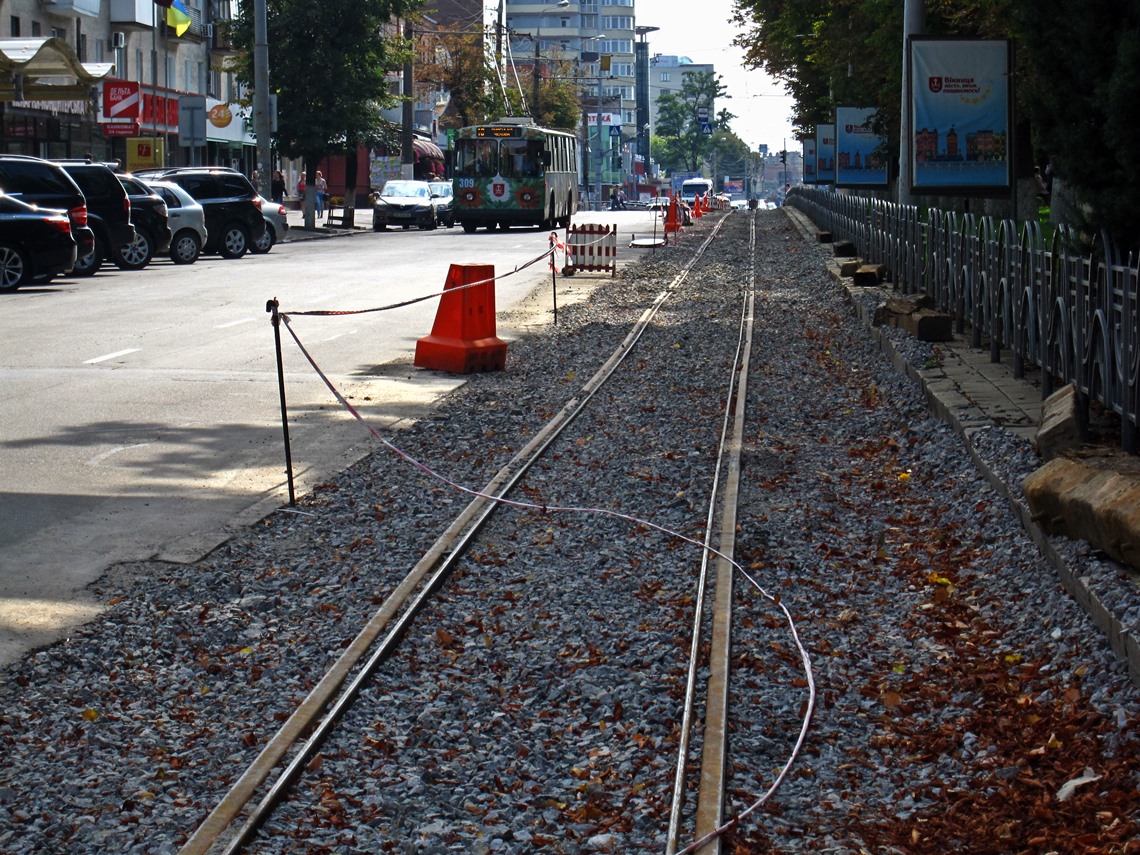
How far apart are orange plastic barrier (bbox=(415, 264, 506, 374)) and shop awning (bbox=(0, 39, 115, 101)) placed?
23.4 m

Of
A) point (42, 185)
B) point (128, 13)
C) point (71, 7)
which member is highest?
point (128, 13)

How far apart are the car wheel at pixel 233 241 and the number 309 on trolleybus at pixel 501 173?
16.9 metres

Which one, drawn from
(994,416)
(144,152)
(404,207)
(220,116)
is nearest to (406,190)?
(404,207)

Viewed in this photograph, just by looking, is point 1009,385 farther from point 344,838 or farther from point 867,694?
point 344,838

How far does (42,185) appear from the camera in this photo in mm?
25844

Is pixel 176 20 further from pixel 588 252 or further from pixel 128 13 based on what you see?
pixel 588 252

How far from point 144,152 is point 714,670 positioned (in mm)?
39706

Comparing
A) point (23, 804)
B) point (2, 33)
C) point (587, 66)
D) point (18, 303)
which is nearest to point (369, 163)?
point (2, 33)

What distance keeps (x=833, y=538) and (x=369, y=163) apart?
78819 mm

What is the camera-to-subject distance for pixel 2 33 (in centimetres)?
4419

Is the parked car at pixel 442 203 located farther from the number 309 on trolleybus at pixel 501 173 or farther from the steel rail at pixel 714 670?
the steel rail at pixel 714 670

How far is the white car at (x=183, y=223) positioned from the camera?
31891 mm

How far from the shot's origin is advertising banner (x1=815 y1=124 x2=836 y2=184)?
48.4 m

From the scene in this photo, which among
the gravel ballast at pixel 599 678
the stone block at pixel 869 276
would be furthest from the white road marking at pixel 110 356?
the stone block at pixel 869 276
